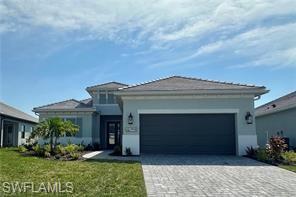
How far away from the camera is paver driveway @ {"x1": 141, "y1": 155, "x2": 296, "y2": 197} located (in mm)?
7852

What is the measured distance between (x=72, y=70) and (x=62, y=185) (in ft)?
33.8

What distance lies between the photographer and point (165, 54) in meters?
16.0

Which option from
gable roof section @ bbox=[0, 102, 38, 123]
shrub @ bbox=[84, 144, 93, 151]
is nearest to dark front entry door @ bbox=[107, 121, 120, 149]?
shrub @ bbox=[84, 144, 93, 151]

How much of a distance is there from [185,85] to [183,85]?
12 cm

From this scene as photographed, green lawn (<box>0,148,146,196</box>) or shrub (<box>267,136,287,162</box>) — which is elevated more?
shrub (<box>267,136,287,162</box>)

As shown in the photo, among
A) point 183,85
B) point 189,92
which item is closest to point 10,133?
point 183,85

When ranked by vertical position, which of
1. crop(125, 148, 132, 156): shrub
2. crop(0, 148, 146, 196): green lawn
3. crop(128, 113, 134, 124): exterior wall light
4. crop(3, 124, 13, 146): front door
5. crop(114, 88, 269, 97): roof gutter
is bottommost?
crop(0, 148, 146, 196): green lawn

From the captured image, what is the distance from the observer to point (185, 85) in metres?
18.1

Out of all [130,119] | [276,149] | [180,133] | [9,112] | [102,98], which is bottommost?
[276,149]

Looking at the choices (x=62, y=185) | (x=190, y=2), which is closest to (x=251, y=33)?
(x=190, y=2)

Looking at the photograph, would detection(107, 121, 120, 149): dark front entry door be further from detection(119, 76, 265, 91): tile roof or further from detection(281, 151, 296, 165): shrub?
detection(281, 151, 296, 165): shrub

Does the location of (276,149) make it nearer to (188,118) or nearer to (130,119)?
(188,118)

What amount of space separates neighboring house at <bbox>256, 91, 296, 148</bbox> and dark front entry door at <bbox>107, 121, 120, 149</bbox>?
12468mm

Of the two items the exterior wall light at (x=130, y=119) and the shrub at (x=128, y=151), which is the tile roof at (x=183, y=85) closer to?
the exterior wall light at (x=130, y=119)
